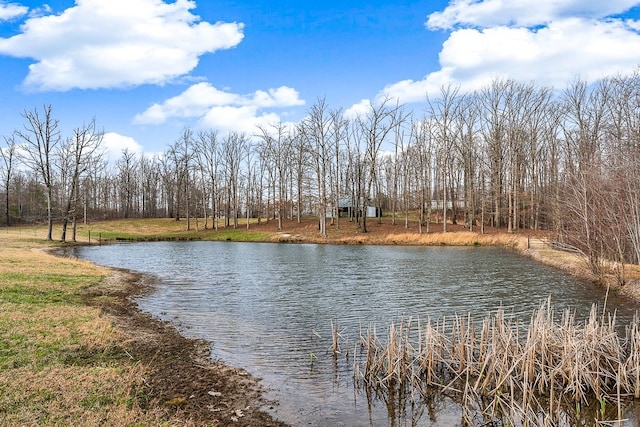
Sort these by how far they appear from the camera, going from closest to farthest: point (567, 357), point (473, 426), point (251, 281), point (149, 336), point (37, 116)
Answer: point (473, 426)
point (567, 357)
point (149, 336)
point (251, 281)
point (37, 116)

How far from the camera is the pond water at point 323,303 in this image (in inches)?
290

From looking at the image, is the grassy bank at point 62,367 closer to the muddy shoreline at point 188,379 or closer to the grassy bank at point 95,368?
the grassy bank at point 95,368

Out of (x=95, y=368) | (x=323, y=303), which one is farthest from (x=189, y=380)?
(x=323, y=303)

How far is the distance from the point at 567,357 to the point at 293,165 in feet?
180

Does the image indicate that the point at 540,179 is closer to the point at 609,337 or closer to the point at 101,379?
the point at 609,337

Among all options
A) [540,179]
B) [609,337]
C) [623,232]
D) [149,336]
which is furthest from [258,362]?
[540,179]

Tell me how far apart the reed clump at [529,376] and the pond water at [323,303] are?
1.95 feet

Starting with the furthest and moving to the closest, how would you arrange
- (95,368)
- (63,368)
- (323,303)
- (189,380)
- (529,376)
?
(323,303) → (189,380) → (95,368) → (63,368) → (529,376)

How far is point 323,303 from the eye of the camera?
15.2m

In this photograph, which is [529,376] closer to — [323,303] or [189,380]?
[189,380]

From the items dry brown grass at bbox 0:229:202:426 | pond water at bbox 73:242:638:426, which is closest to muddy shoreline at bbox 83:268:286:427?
dry brown grass at bbox 0:229:202:426

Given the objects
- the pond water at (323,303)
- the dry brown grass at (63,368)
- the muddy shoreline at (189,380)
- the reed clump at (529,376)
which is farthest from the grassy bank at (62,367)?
the reed clump at (529,376)

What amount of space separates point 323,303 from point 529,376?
8857 millimetres

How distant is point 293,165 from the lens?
2379 inches
